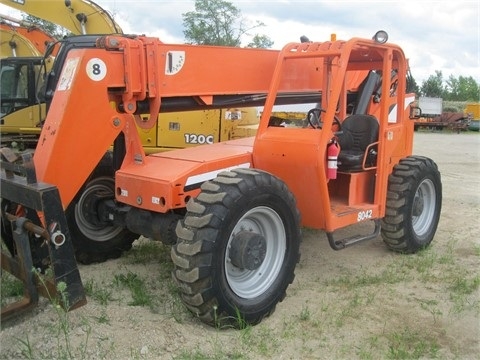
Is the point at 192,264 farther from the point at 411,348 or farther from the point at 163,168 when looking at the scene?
the point at 411,348

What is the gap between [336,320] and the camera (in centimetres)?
402

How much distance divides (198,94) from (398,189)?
2.27 meters

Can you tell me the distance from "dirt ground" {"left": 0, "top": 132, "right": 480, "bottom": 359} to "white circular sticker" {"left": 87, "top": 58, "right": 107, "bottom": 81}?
1.68 metres

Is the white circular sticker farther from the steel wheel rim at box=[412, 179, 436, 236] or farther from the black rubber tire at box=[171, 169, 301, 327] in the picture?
the steel wheel rim at box=[412, 179, 436, 236]

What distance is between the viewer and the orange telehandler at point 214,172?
3.61 m

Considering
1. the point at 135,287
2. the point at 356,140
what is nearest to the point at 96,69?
the point at 135,287

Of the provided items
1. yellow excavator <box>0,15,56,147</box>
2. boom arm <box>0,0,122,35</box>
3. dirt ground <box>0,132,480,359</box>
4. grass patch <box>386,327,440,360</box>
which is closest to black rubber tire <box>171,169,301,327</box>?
dirt ground <box>0,132,480,359</box>

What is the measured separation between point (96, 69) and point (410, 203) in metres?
3.33

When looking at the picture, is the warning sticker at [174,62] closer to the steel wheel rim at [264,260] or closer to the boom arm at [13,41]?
the steel wheel rim at [264,260]

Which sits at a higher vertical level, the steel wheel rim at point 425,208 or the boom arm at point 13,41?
the boom arm at point 13,41

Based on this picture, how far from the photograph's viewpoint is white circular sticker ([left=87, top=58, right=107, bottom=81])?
3924 mm

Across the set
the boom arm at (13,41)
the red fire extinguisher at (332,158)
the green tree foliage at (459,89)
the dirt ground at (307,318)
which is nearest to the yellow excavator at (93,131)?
the dirt ground at (307,318)

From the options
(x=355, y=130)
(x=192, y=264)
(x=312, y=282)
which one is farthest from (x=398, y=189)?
(x=192, y=264)

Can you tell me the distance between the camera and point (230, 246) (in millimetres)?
3904
